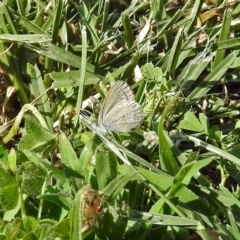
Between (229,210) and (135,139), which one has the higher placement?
(135,139)

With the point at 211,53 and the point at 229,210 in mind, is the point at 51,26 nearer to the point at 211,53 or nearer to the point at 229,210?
the point at 211,53

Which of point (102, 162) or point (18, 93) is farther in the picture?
point (18, 93)

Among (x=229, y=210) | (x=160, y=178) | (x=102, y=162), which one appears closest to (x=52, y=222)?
(x=102, y=162)

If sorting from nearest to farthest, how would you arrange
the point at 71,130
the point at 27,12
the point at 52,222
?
the point at 52,222
the point at 71,130
the point at 27,12

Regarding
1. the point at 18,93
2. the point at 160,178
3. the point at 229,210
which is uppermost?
the point at 18,93

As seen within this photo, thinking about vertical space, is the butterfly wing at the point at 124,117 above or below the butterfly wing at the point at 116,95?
below

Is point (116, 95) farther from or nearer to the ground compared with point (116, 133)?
farther from the ground

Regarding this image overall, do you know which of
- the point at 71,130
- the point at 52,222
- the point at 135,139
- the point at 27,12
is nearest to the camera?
the point at 52,222

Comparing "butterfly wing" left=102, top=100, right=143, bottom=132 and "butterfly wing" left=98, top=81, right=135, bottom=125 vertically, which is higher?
"butterfly wing" left=98, top=81, right=135, bottom=125
